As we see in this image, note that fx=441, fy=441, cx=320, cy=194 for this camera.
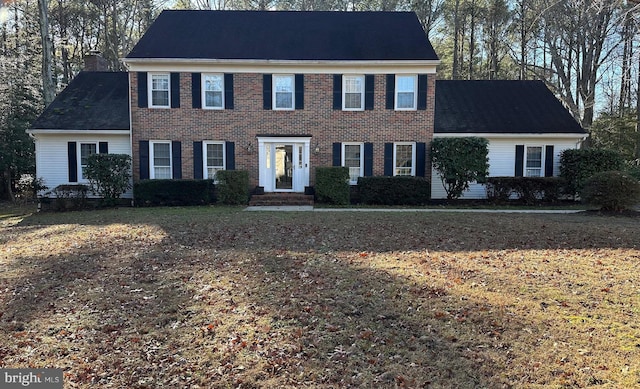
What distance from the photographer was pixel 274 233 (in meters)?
9.84

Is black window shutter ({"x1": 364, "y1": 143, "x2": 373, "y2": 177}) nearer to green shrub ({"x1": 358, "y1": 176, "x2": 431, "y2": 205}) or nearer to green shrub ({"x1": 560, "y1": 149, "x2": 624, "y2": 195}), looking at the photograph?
green shrub ({"x1": 358, "y1": 176, "x2": 431, "y2": 205})

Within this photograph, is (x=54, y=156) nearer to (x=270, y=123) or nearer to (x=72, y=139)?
(x=72, y=139)

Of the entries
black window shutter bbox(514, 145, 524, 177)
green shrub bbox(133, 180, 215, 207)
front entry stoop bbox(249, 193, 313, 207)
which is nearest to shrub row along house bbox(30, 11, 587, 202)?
black window shutter bbox(514, 145, 524, 177)

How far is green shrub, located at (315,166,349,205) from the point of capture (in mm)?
15516

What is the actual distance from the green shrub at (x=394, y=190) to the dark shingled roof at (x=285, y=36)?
4565mm

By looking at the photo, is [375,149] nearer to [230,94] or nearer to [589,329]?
[230,94]

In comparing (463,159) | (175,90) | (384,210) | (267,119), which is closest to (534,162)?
(463,159)

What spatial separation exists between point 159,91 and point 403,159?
9.52m

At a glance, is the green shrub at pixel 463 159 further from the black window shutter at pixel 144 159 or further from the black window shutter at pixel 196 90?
the black window shutter at pixel 144 159

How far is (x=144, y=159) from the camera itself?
16531mm

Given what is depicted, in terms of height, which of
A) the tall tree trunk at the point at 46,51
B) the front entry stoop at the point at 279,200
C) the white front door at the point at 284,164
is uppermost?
the tall tree trunk at the point at 46,51

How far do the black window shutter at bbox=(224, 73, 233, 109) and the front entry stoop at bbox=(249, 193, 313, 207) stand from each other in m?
3.60

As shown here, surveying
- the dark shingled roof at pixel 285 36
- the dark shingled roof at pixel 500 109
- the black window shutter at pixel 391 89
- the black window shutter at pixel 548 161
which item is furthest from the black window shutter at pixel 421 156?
the black window shutter at pixel 548 161

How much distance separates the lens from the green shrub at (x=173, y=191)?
15.7 meters
